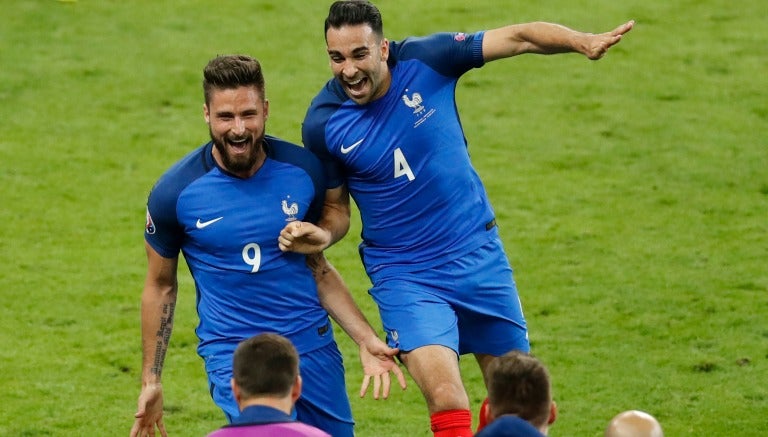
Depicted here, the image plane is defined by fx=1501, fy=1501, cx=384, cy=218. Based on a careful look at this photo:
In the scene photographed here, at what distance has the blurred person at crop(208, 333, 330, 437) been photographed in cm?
487

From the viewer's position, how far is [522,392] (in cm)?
498

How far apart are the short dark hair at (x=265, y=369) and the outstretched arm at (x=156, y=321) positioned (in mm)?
1704

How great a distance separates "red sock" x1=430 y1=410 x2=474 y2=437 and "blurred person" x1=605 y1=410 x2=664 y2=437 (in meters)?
1.56

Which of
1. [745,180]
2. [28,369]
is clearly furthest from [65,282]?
[745,180]

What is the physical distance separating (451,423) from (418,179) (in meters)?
1.20

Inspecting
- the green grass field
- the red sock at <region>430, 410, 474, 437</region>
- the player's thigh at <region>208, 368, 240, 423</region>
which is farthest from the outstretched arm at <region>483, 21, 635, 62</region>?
the green grass field

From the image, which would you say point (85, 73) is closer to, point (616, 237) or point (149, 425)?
point (616, 237)

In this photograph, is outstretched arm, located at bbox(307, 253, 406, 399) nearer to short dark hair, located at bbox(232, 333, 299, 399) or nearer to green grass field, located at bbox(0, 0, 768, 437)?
short dark hair, located at bbox(232, 333, 299, 399)

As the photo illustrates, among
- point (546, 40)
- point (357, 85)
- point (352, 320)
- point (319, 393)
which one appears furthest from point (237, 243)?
point (546, 40)

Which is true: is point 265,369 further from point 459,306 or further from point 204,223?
point 459,306

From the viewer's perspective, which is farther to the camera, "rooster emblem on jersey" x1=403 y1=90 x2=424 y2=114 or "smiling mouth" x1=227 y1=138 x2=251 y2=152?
"rooster emblem on jersey" x1=403 y1=90 x2=424 y2=114

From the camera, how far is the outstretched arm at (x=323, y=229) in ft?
21.2

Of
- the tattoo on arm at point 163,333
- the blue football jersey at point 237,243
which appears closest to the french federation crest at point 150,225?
the blue football jersey at point 237,243

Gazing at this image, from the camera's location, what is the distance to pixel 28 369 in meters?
9.62
